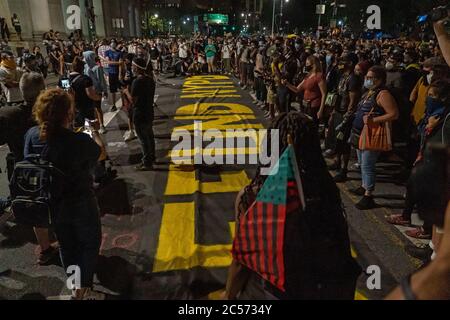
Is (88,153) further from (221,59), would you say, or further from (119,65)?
(221,59)

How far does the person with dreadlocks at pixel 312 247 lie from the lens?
1.77 meters

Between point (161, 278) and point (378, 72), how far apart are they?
3.74 m

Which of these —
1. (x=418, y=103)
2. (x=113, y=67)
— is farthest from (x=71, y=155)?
(x=113, y=67)

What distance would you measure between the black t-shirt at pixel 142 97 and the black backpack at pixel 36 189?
335 centimetres

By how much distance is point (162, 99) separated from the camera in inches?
516

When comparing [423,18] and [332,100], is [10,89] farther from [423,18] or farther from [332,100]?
[423,18]

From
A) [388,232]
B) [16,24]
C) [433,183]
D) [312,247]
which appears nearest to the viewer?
[433,183]

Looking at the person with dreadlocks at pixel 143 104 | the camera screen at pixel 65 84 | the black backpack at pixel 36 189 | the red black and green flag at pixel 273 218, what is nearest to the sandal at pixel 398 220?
the red black and green flag at pixel 273 218

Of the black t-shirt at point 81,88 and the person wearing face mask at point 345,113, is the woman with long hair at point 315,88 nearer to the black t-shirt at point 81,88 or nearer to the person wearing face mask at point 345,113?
the person wearing face mask at point 345,113

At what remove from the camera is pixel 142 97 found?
19.9 ft

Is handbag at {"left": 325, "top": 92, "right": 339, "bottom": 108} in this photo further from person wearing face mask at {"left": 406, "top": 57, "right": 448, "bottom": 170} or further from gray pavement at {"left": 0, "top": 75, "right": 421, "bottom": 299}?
gray pavement at {"left": 0, "top": 75, "right": 421, "bottom": 299}

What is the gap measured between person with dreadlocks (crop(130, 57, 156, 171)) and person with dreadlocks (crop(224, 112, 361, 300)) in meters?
4.57

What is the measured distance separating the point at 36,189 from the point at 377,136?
420cm

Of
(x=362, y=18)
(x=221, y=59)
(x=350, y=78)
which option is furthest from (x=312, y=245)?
(x=362, y=18)
